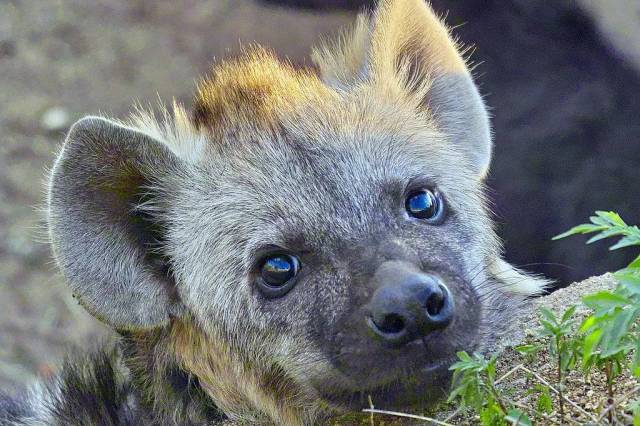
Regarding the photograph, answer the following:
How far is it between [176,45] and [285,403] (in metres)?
3.97

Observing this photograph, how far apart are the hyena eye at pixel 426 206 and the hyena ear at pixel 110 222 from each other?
57cm

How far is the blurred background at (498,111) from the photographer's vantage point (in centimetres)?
426

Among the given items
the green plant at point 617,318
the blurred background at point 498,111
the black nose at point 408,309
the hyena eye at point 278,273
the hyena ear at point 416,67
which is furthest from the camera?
the blurred background at point 498,111

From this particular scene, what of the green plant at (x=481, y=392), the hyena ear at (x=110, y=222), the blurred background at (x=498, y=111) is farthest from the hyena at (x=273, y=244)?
the blurred background at (x=498, y=111)

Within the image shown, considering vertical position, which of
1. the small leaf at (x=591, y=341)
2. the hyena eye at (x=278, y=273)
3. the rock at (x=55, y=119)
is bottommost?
the rock at (x=55, y=119)

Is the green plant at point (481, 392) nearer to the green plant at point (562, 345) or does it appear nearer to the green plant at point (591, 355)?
the green plant at point (591, 355)

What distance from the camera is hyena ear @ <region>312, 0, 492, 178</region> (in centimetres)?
249

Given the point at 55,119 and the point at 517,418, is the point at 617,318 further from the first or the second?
the point at 55,119

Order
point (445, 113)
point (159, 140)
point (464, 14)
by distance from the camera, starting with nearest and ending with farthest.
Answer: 1. point (159, 140)
2. point (445, 113)
3. point (464, 14)

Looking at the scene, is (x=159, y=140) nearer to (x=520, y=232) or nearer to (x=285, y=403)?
(x=285, y=403)

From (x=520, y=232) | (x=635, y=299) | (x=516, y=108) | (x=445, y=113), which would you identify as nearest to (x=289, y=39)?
(x=516, y=108)

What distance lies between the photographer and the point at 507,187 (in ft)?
14.4

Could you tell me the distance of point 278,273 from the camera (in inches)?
83.4

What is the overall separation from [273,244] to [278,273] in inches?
2.5
